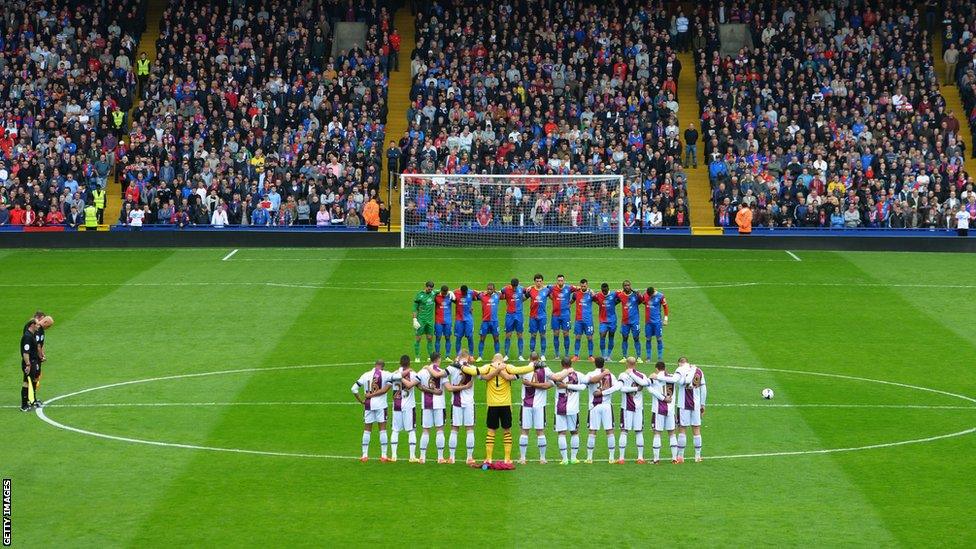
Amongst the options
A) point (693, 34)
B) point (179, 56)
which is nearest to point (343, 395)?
point (179, 56)

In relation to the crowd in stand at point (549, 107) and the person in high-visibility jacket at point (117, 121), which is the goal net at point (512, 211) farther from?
the person in high-visibility jacket at point (117, 121)

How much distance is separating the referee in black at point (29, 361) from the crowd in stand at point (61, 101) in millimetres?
21787

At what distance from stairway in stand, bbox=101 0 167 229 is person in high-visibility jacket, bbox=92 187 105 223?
741mm

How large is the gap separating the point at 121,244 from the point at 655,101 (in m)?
18.9

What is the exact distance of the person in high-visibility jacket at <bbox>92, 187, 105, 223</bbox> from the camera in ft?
154

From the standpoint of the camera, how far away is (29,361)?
25.1m

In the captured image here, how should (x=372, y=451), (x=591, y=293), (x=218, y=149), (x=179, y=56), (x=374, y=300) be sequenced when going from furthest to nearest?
(x=179, y=56) → (x=218, y=149) → (x=374, y=300) → (x=591, y=293) → (x=372, y=451)

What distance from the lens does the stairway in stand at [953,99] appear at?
5106cm

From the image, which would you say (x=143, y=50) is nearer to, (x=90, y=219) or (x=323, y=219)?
(x=90, y=219)

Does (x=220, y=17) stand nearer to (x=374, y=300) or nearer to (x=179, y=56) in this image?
(x=179, y=56)

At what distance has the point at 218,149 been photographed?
163 ft

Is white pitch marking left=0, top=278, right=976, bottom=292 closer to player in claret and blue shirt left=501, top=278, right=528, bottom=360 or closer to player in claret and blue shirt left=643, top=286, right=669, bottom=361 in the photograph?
player in claret and blue shirt left=501, top=278, right=528, bottom=360

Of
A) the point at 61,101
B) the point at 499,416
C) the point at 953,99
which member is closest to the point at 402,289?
the point at 499,416

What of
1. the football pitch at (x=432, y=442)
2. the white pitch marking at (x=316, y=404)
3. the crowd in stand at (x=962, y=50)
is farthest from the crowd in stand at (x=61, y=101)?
the crowd in stand at (x=962, y=50)
